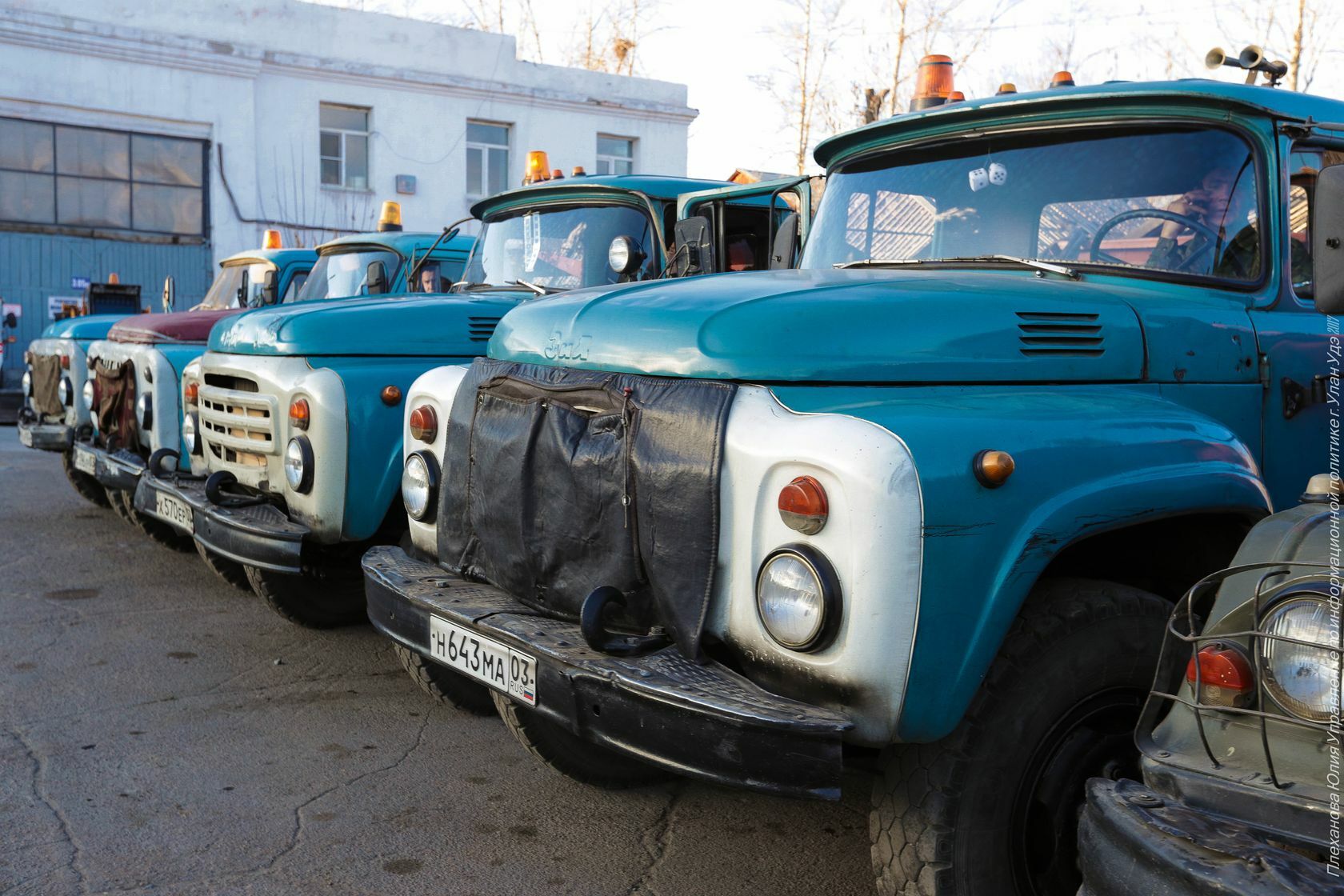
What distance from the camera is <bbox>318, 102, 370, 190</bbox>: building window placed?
19266 mm

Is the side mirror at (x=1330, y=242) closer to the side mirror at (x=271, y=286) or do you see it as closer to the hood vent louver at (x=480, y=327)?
the hood vent louver at (x=480, y=327)

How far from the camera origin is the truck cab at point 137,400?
6.05m

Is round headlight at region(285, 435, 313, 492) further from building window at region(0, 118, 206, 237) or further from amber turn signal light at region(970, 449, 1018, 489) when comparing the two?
building window at region(0, 118, 206, 237)

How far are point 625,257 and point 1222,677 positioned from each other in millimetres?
3743

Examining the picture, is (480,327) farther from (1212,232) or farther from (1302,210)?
(1302,210)

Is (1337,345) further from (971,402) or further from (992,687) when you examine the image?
(992,687)

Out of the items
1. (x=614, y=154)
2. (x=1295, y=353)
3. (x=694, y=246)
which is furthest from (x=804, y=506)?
(x=614, y=154)

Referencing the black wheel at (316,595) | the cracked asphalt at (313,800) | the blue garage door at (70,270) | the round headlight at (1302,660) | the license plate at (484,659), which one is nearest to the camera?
the round headlight at (1302,660)

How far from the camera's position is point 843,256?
367 cm

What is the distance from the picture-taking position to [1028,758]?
240 cm

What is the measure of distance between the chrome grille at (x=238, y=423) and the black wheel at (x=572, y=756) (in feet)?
5.95

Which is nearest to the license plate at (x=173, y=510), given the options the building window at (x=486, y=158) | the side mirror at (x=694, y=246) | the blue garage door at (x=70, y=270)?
the side mirror at (x=694, y=246)

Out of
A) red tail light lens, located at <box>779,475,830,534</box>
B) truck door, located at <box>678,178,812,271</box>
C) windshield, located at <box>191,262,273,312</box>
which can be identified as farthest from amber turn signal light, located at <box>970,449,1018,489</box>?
windshield, located at <box>191,262,273,312</box>

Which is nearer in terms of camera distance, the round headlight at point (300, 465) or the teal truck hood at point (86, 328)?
the round headlight at point (300, 465)
